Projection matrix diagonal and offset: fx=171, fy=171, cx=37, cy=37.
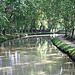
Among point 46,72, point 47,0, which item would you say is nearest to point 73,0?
point 46,72

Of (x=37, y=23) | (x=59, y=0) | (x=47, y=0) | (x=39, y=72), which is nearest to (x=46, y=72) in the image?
(x=39, y=72)

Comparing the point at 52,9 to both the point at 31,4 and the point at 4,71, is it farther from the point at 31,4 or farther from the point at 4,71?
the point at 4,71

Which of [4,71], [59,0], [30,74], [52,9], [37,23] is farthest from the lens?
[37,23]

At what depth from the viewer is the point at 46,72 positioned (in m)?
10.3

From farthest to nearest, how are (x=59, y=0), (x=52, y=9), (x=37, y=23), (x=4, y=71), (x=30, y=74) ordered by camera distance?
(x=37, y=23), (x=52, y=9), (x=59, y=0), (x=4, y=71), (x=30, y=74)

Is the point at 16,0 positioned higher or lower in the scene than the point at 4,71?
higher

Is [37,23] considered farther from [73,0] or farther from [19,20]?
[73,0]

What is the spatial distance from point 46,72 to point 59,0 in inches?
942

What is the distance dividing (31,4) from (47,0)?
4097mm

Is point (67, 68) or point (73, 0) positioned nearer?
point (67, 68)

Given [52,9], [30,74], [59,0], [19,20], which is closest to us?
[30,74]

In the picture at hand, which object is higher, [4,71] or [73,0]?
[73,0]

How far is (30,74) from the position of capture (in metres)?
9.89

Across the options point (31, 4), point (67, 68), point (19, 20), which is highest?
point (31, 4)
